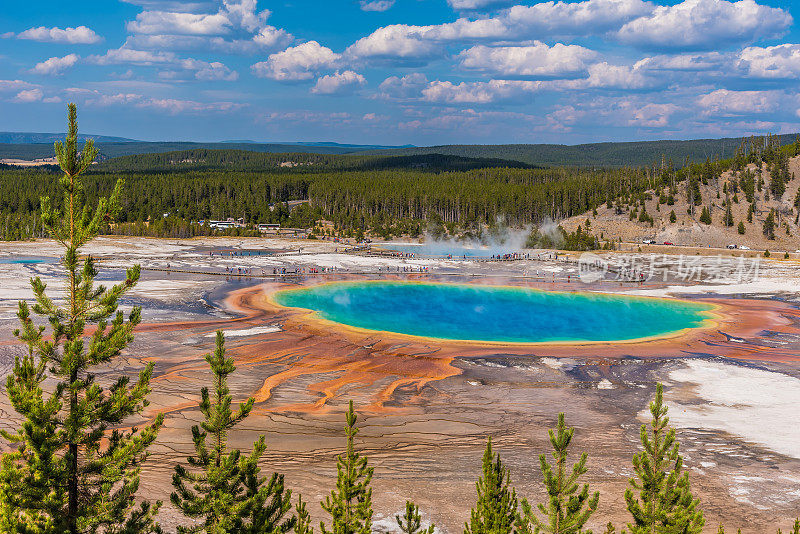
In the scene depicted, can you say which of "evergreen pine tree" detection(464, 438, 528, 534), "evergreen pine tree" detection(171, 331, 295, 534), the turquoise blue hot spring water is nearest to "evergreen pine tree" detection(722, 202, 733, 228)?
the turquoise blue hot spring water

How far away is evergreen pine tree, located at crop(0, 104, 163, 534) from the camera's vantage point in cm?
1113

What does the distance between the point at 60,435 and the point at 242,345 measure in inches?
1081

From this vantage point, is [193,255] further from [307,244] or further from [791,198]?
[791,198]

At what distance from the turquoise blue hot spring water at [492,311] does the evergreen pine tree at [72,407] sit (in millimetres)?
32159

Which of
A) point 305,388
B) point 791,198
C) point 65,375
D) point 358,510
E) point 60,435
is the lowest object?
point 305,388

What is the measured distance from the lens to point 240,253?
95.2m

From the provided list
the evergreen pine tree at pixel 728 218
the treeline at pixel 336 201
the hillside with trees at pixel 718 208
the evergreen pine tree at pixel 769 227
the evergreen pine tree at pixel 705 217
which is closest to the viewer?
the evergreen pine tree at pixel 769 227

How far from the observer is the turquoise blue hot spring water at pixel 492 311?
45781mm

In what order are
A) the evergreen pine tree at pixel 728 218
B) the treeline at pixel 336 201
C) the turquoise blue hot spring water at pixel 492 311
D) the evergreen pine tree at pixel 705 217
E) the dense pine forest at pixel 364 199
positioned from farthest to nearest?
1. the treeline at pixel 336 201
2. the dense pine forest at pixel 364 199
3. the evergreen pine tree at pixel 705 217
4. the evergreen pine tree at pixel 728 218
5. the turquoise blue hot spring water at pixel 492 311


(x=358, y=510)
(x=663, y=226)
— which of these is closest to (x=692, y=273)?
(x=663, y=226)

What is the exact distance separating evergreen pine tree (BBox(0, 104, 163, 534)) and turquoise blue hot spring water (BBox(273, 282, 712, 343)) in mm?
32159

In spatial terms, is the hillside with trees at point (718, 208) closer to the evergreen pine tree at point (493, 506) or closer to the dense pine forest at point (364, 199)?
the dense pine forest at point (364, 199)

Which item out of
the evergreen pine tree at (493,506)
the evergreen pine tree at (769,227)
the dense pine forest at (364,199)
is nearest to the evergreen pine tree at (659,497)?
the evergreen pine tree at (493,506)

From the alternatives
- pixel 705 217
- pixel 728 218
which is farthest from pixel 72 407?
pixel 728 218
